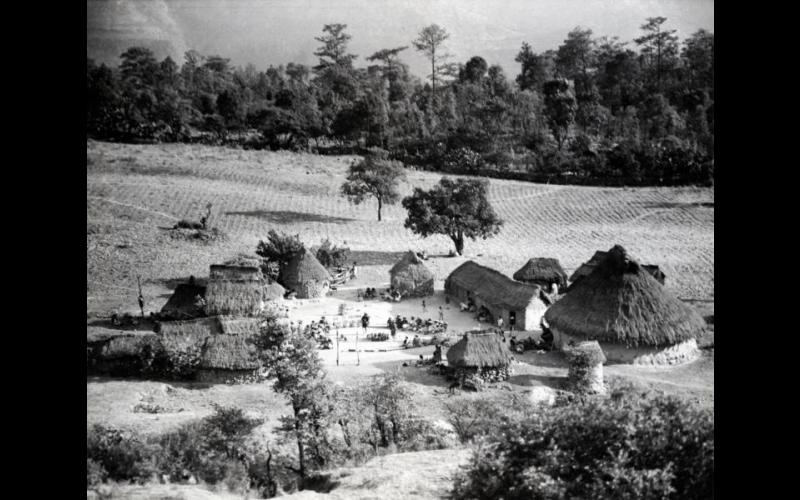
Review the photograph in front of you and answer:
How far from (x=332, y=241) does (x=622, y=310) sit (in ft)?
55.6

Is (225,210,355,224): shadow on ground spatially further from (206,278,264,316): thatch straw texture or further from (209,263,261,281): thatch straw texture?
(206,278,264,316): thatch straw texture

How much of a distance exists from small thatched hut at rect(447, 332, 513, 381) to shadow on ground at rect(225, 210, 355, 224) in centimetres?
1853

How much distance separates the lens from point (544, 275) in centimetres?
3006

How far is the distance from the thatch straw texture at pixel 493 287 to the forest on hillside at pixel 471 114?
2028cm

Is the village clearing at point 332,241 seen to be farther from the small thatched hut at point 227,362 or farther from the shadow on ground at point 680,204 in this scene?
the small thatched hut at point 227,362

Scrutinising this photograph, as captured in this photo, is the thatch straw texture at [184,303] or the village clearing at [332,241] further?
the thatch straw texture at [184,303]

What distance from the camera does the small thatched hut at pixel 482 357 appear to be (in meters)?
21.1

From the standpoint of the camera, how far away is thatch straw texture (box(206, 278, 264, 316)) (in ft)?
83.2

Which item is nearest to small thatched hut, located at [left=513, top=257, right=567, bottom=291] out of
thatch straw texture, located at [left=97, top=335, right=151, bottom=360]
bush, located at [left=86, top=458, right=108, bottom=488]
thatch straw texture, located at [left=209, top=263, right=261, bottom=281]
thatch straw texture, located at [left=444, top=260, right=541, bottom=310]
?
thatch straw texture, located at [left=444, top=260, right=541, bottom=310]

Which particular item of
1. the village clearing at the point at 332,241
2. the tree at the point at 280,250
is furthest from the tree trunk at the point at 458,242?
the tree at the point at 280,250

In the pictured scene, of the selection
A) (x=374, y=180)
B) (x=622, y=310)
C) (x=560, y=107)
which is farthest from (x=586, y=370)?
(x=560, y=107)

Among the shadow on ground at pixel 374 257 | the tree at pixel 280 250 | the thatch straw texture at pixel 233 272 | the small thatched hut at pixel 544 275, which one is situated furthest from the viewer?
the shadow on ground at pixel 374 257
